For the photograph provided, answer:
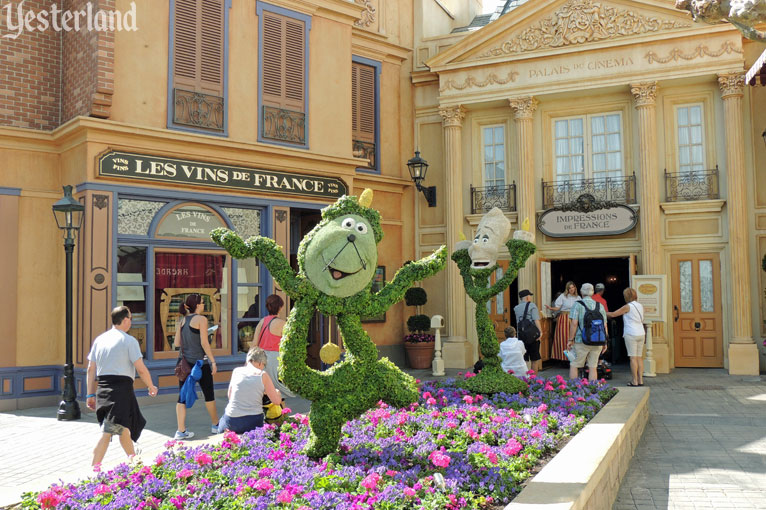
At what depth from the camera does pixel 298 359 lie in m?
5.23

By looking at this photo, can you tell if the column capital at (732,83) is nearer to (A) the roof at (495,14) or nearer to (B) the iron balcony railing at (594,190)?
(B) the iron balcony railing at (594,190)

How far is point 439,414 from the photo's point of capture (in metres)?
7.20

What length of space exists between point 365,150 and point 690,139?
7367mm

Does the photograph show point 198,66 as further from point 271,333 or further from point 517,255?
point 517,255

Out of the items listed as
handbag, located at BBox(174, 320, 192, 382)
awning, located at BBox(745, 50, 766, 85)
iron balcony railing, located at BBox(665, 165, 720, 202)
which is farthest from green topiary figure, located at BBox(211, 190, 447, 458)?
iron balcony railing, located at BBox(665, 165, 720, 202)

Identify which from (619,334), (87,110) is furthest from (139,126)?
(619,334)

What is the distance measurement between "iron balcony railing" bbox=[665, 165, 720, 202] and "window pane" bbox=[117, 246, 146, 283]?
36.2ft

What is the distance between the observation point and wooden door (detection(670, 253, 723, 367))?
571 inches

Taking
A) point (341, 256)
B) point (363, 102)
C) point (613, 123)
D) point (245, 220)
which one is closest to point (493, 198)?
point (613, 123)

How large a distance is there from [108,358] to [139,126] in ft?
18.9

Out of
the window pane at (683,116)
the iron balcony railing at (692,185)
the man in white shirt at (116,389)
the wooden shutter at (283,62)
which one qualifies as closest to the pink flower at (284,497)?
the man in white shirt at (116,389)

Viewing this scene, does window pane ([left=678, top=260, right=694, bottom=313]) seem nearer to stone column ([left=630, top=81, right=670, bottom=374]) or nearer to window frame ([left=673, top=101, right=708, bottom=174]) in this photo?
stone column ([left=630, top=81, right=670, bottom=374])

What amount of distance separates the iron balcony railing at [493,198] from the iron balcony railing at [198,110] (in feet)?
22.1

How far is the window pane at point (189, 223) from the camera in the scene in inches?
456
